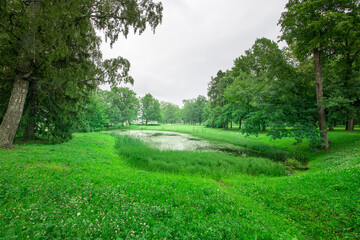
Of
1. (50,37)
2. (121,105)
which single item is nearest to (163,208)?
(50,37)

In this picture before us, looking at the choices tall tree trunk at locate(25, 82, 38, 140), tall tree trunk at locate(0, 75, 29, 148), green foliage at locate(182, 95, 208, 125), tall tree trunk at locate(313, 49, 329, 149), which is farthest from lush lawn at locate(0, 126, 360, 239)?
green foliage at locate(182, 95, 208, 125)

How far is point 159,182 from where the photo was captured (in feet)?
18.6

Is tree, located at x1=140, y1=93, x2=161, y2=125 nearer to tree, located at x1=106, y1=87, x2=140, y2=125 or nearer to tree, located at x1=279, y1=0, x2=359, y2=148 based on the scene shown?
tree, located at x1=106, y1=87, x2=140, y2=125

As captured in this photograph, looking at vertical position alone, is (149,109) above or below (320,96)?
above

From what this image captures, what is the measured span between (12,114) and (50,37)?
4.82m

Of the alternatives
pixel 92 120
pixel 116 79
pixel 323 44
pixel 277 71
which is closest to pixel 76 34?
pixel 116 79

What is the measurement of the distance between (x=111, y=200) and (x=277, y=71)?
17109 mm

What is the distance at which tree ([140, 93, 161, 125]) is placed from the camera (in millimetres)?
64750

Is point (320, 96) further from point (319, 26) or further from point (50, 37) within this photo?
point (50, 37)

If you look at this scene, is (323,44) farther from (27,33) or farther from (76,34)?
(27,33)

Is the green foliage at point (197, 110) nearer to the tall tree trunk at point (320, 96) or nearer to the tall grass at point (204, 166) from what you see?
the tall tree trunk at point (320, 96)

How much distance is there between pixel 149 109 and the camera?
6444 centimetres

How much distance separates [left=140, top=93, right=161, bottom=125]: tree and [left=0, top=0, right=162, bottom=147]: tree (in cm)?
5455

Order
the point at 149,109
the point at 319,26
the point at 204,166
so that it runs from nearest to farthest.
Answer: the point at 204,166
the point at 319,26
the point at 149,109
